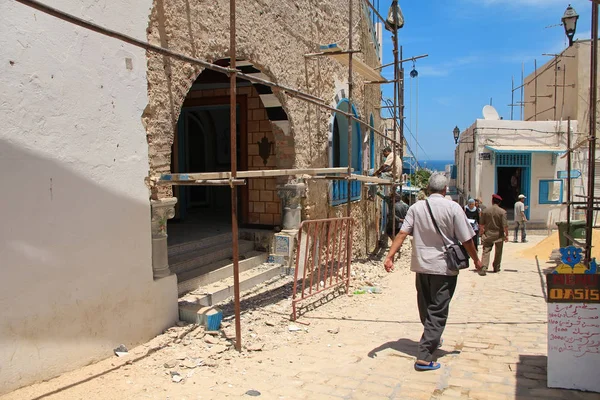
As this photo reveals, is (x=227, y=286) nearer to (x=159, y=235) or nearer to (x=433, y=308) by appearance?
(x=159, y=235)

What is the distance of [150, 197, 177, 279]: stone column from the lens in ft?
13.8

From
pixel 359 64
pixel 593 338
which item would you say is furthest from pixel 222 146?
pixel 593 338

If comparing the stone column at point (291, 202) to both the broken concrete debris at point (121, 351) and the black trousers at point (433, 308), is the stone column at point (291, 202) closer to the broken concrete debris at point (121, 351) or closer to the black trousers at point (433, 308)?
the black trousers at point (433, 308)

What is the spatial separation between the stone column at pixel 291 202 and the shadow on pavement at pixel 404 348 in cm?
303

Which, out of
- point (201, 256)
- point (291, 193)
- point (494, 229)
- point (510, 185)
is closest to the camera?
point (201, 256)

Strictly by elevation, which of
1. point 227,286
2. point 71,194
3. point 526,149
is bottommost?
point 227,286

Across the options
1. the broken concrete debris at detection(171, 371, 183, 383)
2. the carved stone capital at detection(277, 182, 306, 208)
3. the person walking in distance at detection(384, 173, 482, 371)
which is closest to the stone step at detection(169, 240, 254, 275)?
the carved stone capital at detection(277, 182, 306, 208)

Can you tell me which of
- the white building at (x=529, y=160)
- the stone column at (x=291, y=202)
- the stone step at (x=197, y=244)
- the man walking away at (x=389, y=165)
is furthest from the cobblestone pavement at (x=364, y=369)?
the white building at (x=529, y=160)

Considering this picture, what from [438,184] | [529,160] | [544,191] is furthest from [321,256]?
[544,191]

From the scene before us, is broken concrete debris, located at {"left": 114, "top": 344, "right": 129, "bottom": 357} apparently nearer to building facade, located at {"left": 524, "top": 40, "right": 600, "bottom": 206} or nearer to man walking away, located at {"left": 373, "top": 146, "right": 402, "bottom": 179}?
man walking away, located at {"left": 373, "top": 146, "right": 402, "bottom": 179}

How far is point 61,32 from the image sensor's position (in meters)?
3.31

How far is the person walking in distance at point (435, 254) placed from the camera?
3592 mm

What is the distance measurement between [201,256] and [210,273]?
40 cm

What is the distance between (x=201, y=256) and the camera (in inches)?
229
